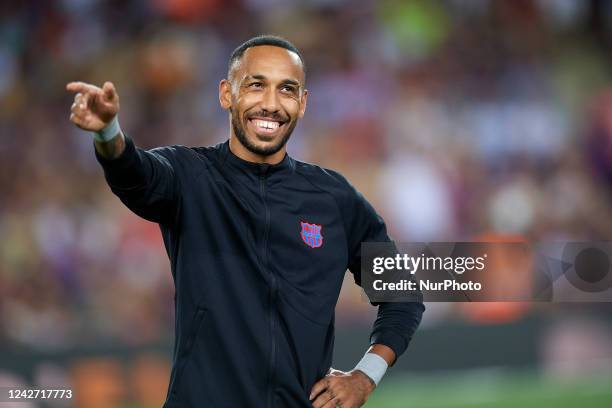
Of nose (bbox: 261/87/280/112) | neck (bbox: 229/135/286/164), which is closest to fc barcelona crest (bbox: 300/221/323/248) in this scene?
neck (bbox: 229/135/286/164)

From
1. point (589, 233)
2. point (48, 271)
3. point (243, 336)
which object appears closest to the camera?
point (243, 336)

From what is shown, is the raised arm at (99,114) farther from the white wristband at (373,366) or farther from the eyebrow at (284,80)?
the white wristband at (373,366)

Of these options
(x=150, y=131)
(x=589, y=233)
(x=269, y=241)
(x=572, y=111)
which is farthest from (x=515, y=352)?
(x=269, y=241)

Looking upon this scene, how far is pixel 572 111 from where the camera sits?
35.5ft

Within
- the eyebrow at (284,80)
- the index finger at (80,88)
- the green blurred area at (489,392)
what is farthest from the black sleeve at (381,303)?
the green blurred area at (489,392)

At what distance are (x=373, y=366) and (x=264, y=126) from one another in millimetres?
929

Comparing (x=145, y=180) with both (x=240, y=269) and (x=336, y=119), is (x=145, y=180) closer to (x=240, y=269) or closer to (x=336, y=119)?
(x=240, y=269)

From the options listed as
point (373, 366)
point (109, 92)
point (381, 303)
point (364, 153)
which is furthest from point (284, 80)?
point (364, 153)

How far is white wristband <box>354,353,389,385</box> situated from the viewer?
342 centimetres

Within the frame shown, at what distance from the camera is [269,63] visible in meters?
3.29

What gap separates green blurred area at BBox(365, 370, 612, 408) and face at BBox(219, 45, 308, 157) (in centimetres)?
500

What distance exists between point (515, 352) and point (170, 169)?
20.5ft

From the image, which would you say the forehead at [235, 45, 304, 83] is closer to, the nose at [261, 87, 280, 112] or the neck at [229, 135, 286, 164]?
the nose at [261, 87, 280, 112]

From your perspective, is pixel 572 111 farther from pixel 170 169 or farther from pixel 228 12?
pixel 170 169
